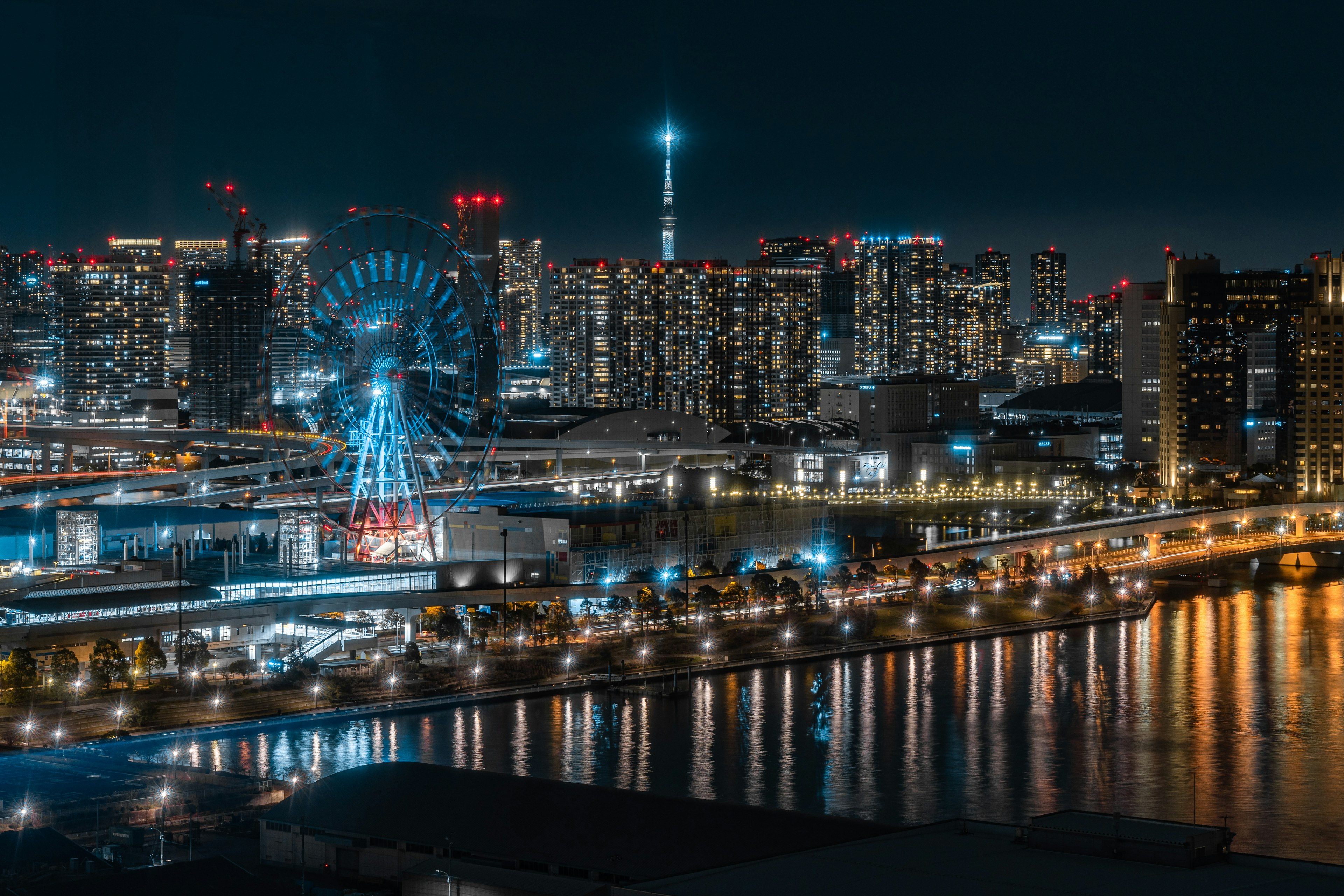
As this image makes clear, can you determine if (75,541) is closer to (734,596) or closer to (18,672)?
(18,672)

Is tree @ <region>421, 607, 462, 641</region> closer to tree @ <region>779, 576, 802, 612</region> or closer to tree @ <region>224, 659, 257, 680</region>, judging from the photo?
tree @ <region>224, 659, 257, 680</region>

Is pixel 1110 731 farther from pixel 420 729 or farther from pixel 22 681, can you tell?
pixel 22 681

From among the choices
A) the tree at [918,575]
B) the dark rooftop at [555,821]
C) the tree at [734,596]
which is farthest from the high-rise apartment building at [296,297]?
the dark rooftop at [555,821]

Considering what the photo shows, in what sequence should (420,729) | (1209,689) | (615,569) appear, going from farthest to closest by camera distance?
(615,569) → (1209,689) → (420,729)

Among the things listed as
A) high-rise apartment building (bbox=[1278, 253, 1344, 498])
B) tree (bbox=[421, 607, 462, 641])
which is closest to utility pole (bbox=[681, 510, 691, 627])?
tree (bbox=[421, 607, 462, 641])

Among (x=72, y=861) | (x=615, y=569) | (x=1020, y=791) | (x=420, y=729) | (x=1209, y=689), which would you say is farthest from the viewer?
(x=615, y=569)

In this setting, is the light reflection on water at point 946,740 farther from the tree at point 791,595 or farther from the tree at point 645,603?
the tree at point 645,603

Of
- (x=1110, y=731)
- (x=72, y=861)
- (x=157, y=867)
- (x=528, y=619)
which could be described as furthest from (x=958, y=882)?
(x=528, y=619)
